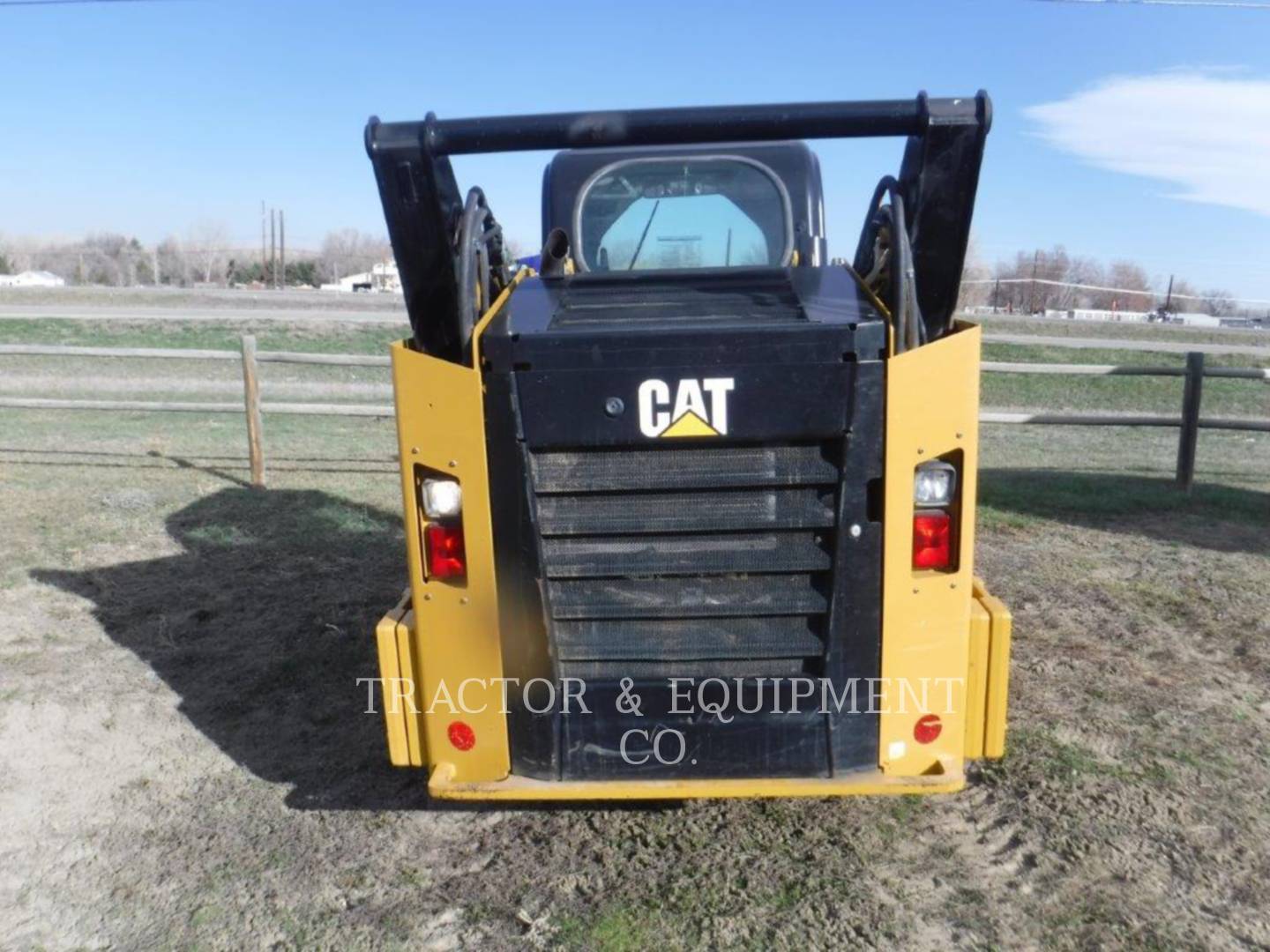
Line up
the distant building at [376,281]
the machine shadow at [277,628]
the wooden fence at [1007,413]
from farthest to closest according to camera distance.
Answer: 1. the distant building at [376,281]
2. the wooden fence at [1007,413]
3. the machine shadow at [277,628]

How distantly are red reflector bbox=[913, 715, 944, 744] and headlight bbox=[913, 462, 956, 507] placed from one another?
635 mm

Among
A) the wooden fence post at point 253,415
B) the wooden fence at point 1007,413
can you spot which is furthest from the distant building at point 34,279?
the wooden fence post at point 253,415

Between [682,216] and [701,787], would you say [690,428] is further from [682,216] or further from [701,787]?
[682,216]

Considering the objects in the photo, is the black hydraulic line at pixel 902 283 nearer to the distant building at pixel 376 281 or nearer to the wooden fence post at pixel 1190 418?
the wooden fence post at pixel 1190 418

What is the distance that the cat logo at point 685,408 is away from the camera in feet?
8.95

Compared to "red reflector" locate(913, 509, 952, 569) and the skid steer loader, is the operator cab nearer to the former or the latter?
the skid steer loader

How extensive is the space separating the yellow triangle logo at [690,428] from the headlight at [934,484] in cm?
59

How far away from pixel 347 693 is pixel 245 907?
62.3 inches

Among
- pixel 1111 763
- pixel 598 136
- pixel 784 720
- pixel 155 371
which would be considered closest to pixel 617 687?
pixel 784 720

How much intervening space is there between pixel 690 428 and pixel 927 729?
1.14 meters

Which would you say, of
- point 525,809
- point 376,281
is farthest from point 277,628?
point 376,281

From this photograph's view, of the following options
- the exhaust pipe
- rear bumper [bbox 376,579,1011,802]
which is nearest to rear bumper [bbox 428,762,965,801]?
rear bumper [bbox 376,579,1011,802]

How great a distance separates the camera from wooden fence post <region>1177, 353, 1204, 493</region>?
8.12 metres

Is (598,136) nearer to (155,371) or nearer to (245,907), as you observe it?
(245,907)
